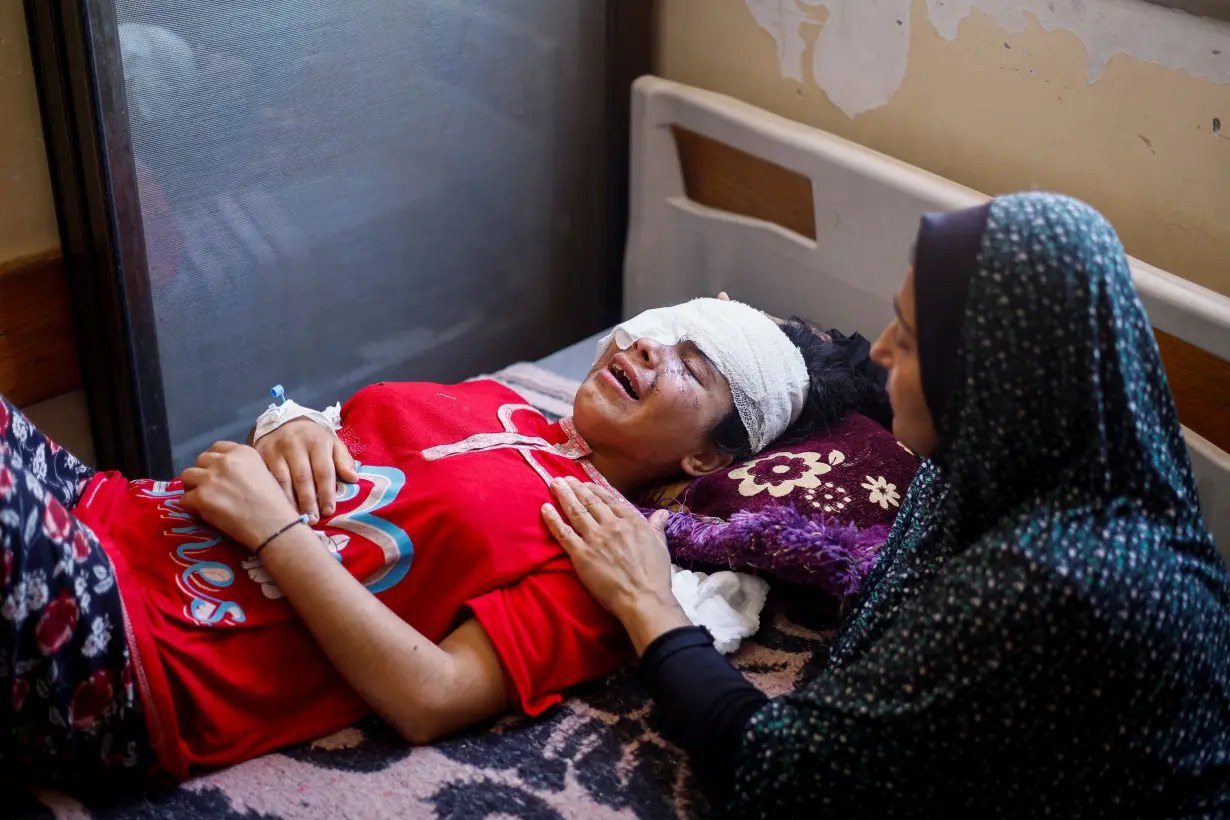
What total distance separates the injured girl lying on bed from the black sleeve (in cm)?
14

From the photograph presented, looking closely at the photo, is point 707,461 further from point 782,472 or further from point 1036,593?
point 1036,593

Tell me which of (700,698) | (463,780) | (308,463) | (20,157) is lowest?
(463,780)

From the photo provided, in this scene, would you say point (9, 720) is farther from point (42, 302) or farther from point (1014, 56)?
point (1014, 56)

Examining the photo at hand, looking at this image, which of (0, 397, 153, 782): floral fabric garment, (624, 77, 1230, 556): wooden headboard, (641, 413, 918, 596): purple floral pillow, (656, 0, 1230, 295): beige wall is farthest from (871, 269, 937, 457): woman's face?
(0, 397, 153, 782): floral fabric garment

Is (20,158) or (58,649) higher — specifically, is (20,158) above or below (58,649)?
above

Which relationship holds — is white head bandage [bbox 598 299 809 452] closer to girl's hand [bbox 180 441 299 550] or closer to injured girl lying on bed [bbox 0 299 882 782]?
injured girl lying on bed [bbox 0 299 882 782]

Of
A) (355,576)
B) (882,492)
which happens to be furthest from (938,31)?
(355,576)

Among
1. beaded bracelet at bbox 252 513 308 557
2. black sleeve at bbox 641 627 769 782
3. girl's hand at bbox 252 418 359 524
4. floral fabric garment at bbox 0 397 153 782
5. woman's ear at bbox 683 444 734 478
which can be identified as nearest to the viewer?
floral fabric garment at bbox 0 397 153 782

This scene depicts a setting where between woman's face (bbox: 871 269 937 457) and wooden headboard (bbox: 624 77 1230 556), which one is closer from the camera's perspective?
woman's face (bbox: 871 269 937 457)

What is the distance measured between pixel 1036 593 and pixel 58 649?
1052mm

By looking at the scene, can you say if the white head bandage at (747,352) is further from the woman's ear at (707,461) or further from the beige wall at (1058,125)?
the beige wall at (1058,125)

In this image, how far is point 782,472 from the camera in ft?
5.98

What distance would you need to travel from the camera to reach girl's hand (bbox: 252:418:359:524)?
5.29 feet

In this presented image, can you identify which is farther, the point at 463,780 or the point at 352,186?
the point at 352,186
